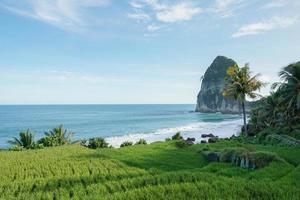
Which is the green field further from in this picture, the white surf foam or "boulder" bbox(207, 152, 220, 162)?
the white surf foam

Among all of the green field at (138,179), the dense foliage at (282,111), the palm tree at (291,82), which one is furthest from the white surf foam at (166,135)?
the green field at (138,179)

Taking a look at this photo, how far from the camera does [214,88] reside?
161 meters

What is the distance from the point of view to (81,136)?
250ft

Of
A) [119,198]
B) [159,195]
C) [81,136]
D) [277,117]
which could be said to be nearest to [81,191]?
[119,198]

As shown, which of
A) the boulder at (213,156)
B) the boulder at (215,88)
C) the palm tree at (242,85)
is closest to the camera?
the boulder at (213,156)

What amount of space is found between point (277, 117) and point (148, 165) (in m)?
29.0

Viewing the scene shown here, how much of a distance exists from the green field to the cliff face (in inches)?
5277

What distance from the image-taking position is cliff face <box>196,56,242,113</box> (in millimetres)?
157000

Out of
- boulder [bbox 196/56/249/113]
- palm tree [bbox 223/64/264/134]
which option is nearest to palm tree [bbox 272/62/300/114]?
palm tree [bbox 223/64/264/134]

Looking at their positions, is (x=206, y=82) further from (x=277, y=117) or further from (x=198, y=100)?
(x=277, y=117)

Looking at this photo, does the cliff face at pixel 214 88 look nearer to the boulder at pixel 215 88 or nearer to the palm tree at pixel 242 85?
the boulder at pixel 215 88

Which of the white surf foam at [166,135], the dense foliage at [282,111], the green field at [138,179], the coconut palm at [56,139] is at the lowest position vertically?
the white surf foam at [166,135]

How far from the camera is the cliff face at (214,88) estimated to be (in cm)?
15700

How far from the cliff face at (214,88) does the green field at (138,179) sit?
440 feet
